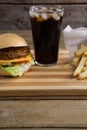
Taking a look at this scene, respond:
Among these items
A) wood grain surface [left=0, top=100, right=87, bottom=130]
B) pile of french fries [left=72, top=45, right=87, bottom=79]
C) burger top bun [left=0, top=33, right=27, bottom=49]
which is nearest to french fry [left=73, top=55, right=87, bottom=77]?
pile of french fries [left=72, top=45, right=87, bottom=79]

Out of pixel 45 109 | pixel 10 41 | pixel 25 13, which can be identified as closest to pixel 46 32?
pixel 10 41

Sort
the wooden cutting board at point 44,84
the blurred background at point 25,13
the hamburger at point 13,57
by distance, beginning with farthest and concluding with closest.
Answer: the blurred background at point 25,13 < the hamburger at point 13,57 < the wooden cutting board at point 44,84

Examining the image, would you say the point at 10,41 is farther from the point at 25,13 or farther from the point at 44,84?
the point at 25,13

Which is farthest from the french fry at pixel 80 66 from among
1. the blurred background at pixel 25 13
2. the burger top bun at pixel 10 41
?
the blurred background at pixel 25 13

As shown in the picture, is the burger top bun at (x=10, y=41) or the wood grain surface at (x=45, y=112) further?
the burger top bun at (x=10, y=41)

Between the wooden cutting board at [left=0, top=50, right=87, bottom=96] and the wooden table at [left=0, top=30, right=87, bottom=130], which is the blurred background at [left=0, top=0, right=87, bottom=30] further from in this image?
the wooden table at [left=0, top=30, right=87, bottom=130]

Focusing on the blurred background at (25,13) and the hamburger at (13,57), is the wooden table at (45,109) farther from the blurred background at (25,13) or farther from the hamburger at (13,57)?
the blurred background at (25,13)

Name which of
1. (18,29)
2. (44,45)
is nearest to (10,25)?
(18,29)

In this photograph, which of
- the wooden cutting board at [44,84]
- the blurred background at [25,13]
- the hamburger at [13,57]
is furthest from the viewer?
the blurred background at [25,13]
